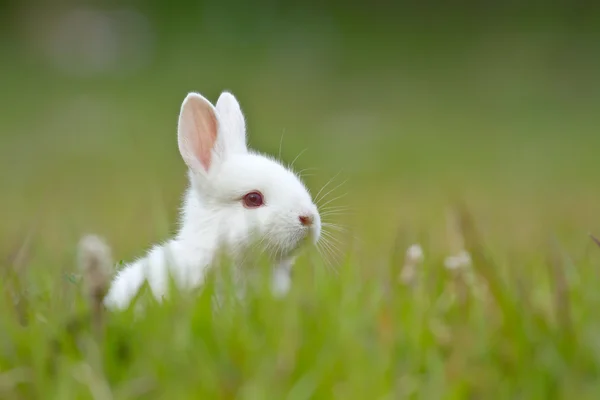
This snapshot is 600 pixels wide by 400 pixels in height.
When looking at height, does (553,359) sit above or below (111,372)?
above

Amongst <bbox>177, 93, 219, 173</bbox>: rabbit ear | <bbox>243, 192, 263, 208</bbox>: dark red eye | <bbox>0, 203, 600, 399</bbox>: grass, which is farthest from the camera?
<bbox>177, 93, 219, 173</bbox>: rabbit ear

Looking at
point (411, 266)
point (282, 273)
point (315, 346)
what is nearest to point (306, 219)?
point (282, 273)

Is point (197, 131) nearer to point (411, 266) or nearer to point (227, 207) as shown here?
point (227, 207)


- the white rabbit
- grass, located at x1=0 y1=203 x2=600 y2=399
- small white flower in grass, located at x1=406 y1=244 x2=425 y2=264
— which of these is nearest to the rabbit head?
the white rabbit

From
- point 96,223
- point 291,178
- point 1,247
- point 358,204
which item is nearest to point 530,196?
point 358,204

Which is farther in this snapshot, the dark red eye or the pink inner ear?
the pink inner ear

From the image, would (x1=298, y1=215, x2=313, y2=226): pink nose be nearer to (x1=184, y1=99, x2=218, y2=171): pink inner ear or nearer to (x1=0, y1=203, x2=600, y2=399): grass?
(x1=184, y1=99, x2=218, y2=171): pink inner ear

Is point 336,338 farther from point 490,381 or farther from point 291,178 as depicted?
point 291,178
